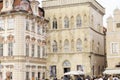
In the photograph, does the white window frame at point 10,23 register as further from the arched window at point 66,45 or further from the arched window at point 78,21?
the arched window at point 78,21

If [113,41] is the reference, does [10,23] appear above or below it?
above

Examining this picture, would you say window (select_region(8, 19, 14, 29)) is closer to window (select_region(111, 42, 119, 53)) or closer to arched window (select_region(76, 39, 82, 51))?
arched window (select_region(76, 39, 82, 51))

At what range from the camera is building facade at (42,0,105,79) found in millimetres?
47000

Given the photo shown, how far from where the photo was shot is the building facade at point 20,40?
42438 mm

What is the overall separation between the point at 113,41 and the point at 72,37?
6666 mm

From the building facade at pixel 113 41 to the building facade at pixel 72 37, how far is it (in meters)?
3.19

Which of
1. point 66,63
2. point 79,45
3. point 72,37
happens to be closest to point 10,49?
point 66,63

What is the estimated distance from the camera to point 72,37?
4800 centimetres

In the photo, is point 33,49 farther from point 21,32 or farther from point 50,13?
point 50,13

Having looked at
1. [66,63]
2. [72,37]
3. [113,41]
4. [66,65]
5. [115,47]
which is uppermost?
[72,37]

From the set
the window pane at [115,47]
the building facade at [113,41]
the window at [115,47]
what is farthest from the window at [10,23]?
the window pane at [115,47]

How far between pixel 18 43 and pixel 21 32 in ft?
4.98

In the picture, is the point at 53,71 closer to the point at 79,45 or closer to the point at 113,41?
the point at 79,45

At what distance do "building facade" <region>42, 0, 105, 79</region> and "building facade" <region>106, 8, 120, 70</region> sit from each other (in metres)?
3.19
